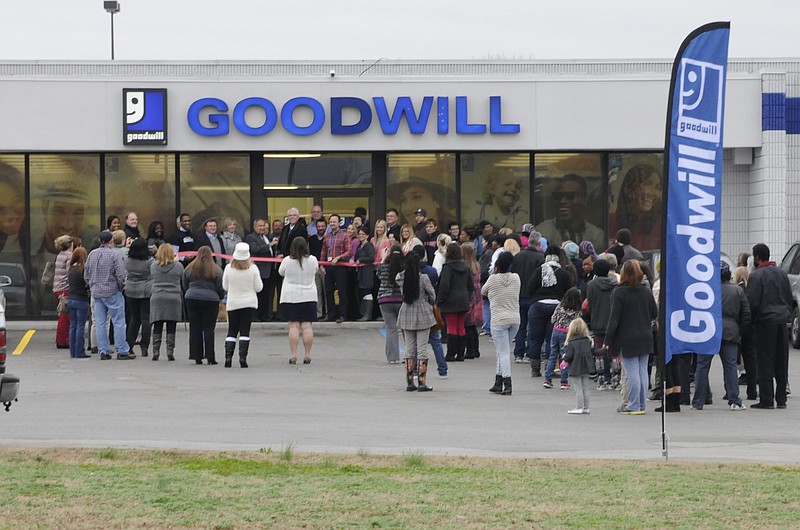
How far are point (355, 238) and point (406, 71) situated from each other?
181 inches

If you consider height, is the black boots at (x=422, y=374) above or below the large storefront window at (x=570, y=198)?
below

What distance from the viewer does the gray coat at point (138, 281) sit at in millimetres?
19594

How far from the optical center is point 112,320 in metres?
19.4

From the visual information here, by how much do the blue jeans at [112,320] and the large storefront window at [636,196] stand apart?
35.3 ft

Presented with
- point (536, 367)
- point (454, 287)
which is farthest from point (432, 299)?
point (536, 367)

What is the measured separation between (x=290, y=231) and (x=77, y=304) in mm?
5332

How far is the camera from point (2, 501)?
28.3ft

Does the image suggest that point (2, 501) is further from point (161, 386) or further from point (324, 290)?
point (324, 290)

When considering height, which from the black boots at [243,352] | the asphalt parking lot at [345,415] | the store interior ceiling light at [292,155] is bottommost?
the asphalt parking lot at [345,415]

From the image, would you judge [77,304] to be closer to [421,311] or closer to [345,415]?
[421,311]

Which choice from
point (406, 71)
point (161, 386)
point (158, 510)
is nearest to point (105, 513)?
point (158, 510)

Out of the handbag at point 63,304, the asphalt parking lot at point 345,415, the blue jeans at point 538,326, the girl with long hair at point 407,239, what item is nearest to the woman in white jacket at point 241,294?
the asphalt parking lot at point 345,415

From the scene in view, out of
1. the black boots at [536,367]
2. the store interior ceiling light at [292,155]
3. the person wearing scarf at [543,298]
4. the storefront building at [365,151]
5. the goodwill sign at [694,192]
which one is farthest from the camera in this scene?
the store interior ceiling light at [292,155]

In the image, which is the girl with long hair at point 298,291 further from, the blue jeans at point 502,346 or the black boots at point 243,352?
the blue jeans at point 502,346
